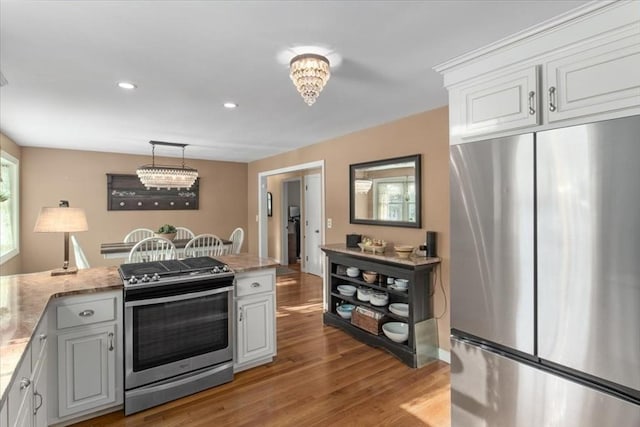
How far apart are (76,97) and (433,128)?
3184 mm

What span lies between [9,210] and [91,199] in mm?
1060

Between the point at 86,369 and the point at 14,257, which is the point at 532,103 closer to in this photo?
the point at 86,369

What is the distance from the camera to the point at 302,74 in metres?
1.84

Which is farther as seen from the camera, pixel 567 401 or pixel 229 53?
pixel 229 53

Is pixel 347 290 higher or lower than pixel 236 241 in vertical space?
lower

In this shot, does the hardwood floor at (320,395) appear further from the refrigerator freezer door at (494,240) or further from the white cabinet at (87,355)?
the refrigerator freezer door at (494,240)

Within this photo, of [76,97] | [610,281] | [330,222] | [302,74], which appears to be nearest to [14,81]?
[76,97]

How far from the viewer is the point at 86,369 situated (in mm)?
2062

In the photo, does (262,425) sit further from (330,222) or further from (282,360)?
(330,222)

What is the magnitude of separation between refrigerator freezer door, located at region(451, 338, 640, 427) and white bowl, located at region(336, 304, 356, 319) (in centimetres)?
170

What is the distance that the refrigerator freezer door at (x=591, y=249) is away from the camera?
1.35 m

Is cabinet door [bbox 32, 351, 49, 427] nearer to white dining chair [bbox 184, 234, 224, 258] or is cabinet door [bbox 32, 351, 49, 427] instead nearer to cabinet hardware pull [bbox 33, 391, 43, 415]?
cabinet hardware pull [bbox 33, 391, 43, 415]

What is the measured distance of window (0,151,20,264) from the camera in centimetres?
414

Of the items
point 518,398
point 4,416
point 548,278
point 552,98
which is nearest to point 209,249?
point 4,416
